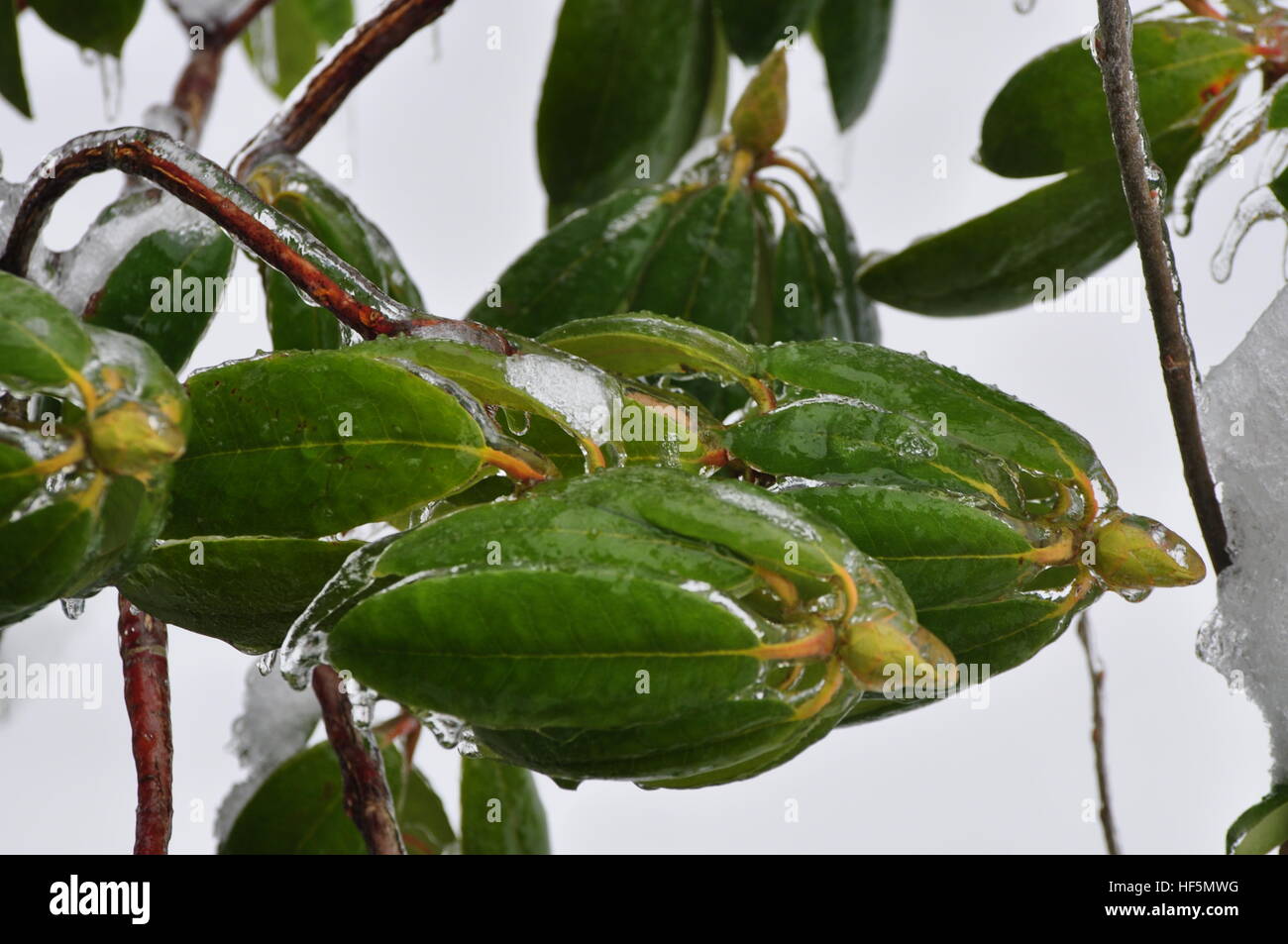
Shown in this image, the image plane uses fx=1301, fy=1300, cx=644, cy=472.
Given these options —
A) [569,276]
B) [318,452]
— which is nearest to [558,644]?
[318,452]

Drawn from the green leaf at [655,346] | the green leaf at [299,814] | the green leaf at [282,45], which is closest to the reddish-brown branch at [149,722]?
the green leaf at [655,346]

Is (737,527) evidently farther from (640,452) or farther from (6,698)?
(6,698)

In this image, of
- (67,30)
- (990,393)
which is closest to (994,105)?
(990,393)

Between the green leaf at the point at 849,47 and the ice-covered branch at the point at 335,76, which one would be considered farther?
the green leaf at the point at 849,47

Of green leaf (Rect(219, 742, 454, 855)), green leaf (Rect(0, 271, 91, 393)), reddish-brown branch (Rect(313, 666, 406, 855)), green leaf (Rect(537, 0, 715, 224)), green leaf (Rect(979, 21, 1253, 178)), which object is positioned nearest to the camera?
green leaf (Rect(0, 271, 91, 393))

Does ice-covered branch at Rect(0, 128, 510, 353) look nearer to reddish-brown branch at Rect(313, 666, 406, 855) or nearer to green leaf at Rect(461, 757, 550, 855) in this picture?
reddish-brown branch at Rect(313, 666, 406, 855)

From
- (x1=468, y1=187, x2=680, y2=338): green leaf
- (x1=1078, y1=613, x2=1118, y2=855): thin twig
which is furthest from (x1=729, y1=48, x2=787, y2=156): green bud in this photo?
(x1=1078, y1=613, x2=1118, y2=855): thin twig

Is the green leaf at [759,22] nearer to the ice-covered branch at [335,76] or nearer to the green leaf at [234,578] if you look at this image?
the ice-covered branch at [335,76]
